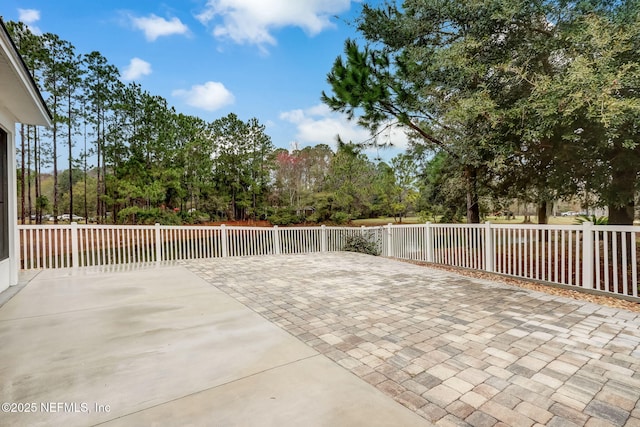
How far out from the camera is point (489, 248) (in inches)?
210

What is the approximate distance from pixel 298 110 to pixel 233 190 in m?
6.66

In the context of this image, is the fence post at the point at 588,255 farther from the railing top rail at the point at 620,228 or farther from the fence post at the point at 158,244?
the fence post at the point at 158,244

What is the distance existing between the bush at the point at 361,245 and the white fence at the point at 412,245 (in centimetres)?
12

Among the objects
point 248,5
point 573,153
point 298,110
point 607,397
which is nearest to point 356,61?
point 248,5

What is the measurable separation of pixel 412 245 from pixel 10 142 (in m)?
7.72

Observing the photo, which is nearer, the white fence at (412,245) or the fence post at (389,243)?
the white fence at (412,245)

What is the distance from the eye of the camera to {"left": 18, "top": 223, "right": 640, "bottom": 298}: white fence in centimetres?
420

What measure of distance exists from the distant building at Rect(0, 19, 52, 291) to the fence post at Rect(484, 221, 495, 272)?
6881 mm

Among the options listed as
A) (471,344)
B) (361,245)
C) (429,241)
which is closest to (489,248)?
(429,241)

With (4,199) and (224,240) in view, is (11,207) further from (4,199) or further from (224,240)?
(224,240)

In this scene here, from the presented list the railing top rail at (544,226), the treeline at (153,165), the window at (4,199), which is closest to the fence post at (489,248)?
the railing top rail at (544,226)

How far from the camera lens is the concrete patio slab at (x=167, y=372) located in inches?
63.1

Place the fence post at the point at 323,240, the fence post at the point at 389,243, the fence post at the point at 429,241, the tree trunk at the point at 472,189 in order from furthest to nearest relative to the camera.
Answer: the fence post at the point at 323,240
the fence post at the point at 389,243
the tree trunk at the point at 472,189
the fence post at the point at 429,241

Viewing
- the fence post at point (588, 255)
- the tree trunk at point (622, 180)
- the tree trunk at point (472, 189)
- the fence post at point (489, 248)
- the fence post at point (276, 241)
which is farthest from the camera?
the fence post at point (276, 241)
